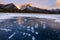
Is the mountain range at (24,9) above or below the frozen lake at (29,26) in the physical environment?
above

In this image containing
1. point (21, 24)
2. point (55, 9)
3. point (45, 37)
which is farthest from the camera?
point (55, 9)

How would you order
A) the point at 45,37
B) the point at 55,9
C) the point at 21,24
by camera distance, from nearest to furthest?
the point at 45,37
the point at 21,24
the point at 55,9

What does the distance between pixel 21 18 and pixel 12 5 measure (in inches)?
8.2

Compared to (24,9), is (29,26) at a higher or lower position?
lower

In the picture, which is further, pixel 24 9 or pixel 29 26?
pixel 24 9

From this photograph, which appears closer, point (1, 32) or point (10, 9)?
point (1, 32)

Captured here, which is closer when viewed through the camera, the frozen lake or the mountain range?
the frozen lake

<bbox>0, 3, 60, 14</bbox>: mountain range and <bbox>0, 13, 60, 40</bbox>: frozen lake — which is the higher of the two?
<bbox>0, 3, 60, 14</bbox>: mountain range

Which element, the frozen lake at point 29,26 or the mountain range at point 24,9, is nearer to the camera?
the frozen lake at point 29,26

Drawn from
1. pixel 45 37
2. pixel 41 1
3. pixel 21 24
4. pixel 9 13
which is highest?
pixel 41 1

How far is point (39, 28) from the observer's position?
1476mm

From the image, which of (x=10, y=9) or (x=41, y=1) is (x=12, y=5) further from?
(x=41, y=1)

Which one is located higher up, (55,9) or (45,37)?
(55,9)

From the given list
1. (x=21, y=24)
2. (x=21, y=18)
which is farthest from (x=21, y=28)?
(x=21, y=18)
